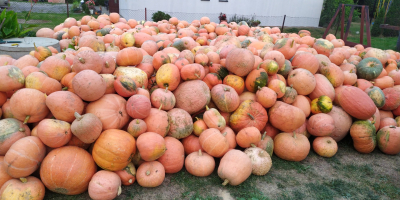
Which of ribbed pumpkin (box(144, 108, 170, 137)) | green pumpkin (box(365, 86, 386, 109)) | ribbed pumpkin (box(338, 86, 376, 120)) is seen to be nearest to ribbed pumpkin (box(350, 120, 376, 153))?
ribbed pumpkin (box(338, 86, 376, 120))

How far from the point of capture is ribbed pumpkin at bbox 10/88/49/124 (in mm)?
2680

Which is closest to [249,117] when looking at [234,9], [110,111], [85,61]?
[110,111]

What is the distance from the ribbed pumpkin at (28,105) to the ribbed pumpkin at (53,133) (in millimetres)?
320

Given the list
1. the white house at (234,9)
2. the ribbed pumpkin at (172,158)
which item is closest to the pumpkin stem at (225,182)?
the ribbed pumpkin at (172,158)

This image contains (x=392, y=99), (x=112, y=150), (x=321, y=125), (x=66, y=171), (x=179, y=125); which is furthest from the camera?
(x=392, y=99)

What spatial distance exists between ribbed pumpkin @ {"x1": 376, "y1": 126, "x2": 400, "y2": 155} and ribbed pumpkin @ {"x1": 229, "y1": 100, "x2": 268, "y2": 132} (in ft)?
6.66

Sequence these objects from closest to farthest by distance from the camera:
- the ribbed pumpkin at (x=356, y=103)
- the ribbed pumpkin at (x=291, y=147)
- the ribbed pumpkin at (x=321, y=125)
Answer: the ribbed pumpkin at (x=291, y=147)
the ribbed pumpkin at (x=321, y=125)
the ribbed pumpkin at (x=356, y=103)

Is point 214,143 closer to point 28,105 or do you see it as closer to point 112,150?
point 112,150

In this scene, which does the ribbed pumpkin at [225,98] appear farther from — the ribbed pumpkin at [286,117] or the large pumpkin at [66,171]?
the large pumpkin at [66,171]

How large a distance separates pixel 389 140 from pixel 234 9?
57.4ft

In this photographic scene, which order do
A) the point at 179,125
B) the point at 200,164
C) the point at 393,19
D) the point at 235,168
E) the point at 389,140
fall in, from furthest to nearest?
the point at 393,19 < the point at 389,140 < the point at 179,125 < the point at 200,164 < the point at 235,168

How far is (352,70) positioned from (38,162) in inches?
212

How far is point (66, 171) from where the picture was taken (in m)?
2.52

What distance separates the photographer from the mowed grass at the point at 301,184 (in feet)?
9.23
